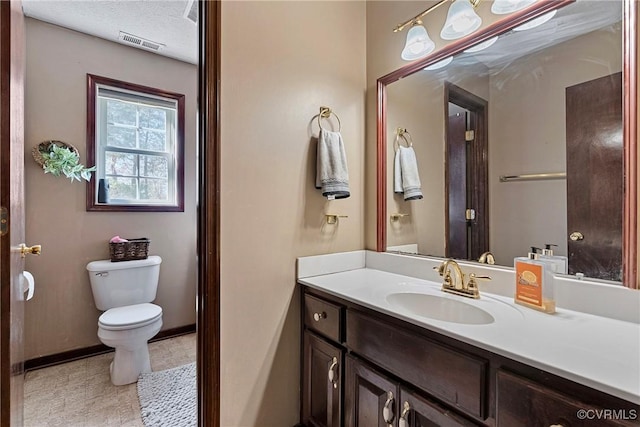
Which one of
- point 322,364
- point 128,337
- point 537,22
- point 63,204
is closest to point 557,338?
point 322,364

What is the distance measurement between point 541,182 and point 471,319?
564 mm

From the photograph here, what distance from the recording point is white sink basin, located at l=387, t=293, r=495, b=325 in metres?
1.04

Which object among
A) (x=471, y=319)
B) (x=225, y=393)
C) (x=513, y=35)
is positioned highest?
(x=513, y=35)

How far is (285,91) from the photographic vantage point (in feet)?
4.50

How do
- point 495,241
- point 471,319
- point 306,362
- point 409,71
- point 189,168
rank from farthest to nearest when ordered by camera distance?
1. point 189,168
2. point 409,71
3. point 306,362
4. point 495,241
5. point 471,319

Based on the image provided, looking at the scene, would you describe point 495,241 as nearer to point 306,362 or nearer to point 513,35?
point 513,35

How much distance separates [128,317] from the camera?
6.19ft

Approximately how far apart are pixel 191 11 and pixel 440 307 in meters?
2.26

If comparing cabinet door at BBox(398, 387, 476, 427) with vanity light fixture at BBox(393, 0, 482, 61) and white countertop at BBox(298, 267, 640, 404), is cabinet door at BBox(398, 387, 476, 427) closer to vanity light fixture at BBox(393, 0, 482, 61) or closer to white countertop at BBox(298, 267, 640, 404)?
white countertop at BBox(298, 267, 640, 404)

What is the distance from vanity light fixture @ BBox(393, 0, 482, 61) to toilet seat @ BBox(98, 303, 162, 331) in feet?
7.25

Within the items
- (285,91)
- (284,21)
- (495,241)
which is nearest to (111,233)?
(285,91)

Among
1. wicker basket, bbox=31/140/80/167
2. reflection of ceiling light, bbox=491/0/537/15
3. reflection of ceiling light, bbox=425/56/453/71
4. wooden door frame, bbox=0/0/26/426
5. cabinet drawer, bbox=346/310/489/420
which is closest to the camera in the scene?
cabinet drawer, bbox=346/310/489/420

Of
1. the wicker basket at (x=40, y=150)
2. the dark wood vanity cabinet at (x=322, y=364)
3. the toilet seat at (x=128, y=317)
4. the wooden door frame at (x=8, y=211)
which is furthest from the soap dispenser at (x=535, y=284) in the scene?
the wicker basket at (x=40, y=150)

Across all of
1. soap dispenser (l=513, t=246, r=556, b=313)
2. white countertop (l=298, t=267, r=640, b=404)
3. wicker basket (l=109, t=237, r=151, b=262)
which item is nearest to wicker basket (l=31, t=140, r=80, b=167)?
wicker basket (l=109, t=237, r=151, b=262)
